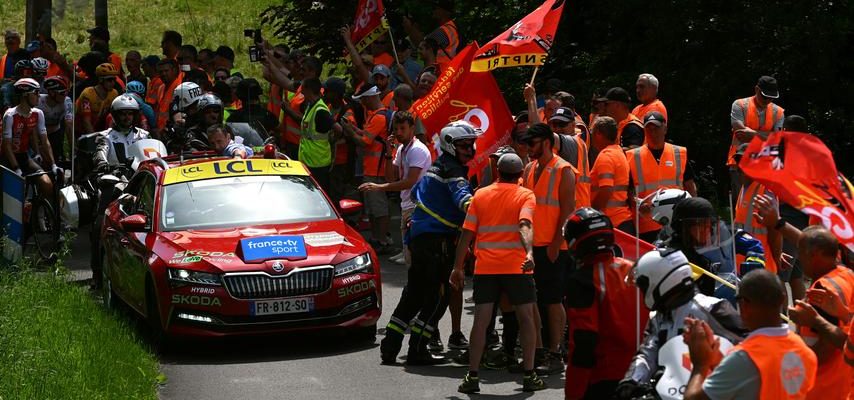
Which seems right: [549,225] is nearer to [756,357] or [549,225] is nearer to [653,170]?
[653,170]

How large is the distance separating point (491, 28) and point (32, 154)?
25.2ft

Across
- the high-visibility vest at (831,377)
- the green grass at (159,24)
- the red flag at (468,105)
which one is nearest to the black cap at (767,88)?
the red flag at (468,105)

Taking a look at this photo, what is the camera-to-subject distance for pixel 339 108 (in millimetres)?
19484

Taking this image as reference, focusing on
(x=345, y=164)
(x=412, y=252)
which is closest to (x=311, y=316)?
(x=412, y=252)

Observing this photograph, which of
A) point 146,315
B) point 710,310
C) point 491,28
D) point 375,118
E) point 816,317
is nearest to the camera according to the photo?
point 710,310

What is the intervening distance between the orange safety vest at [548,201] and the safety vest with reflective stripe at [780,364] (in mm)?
5497

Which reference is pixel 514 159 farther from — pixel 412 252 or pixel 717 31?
pixel 717 31

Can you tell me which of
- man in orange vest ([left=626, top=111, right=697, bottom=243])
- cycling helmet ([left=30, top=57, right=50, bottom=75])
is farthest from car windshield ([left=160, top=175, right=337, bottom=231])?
cycling helmet ([left=30, top=57, right=50, bottom=75])

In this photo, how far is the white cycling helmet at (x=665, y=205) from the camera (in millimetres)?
9609

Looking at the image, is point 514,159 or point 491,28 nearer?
point 514,159

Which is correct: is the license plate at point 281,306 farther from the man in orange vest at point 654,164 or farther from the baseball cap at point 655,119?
the baseball cap at point 655,119

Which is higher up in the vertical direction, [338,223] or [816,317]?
[816,317]

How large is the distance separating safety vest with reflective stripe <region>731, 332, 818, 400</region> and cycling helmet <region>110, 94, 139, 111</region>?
1204cm

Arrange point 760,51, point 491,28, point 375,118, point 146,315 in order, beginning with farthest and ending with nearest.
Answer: point 491,28 < point 760,51 < point 375,118 < point 146,315
